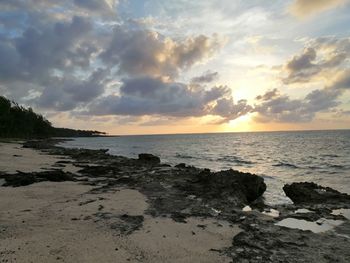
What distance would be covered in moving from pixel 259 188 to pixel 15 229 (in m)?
13.6

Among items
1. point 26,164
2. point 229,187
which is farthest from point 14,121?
point 229,187

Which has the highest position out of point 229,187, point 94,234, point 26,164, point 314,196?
point 26,164

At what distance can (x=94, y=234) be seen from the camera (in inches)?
368

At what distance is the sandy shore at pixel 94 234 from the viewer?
7.85 m

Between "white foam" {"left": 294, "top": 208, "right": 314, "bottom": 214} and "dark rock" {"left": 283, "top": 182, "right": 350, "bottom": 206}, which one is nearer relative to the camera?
"white foam" {"left": 294, "top": 208, "right": 314, "bottom": 214}

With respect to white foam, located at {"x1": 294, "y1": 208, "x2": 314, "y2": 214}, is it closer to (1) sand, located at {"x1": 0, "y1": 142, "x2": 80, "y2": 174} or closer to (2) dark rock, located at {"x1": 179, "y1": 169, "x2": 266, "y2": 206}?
(2) dark rock, located at {"x1": 179, "y1": 169, "x2": 266, "y2": 206}

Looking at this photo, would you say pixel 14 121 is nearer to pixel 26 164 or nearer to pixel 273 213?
pixel 26 164

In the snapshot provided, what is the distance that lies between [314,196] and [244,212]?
5654 mm

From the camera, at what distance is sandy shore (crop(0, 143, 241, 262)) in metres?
7.85

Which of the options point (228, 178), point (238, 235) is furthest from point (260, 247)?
point (228, 178)

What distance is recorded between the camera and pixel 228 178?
1895cm

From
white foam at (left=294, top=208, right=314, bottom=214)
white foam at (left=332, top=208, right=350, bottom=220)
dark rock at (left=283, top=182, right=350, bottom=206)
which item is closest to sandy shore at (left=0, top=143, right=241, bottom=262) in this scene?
white foam at (left=294, top=208, right=314, bottom=214)

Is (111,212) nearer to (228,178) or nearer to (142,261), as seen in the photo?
(142,261)

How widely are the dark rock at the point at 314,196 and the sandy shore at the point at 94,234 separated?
281 inches
